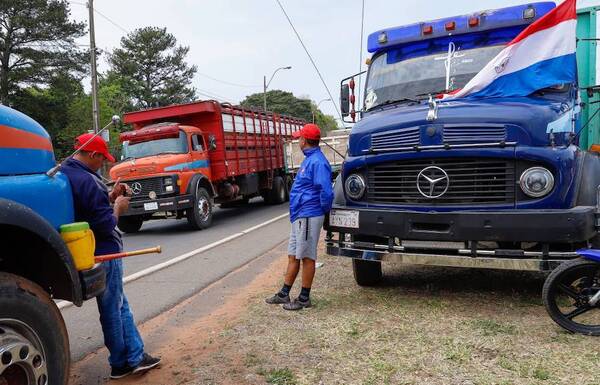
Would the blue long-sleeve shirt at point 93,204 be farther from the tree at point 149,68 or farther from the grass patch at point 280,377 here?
the tree at point 149,68

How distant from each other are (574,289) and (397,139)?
183 centimetres

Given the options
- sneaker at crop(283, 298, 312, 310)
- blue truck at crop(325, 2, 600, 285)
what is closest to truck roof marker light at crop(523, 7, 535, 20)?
blue truck at crop(325, 2, 600, 285)

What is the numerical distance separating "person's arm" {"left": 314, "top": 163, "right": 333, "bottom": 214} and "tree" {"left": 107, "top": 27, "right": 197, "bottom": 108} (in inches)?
2037

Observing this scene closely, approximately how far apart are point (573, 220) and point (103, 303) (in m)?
3.44

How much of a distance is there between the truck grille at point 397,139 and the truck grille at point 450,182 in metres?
0.16

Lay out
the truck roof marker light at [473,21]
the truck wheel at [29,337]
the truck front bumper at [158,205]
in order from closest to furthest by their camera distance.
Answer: the truck wheel at [29,337], the truck roof marker light at [473,21], the truck front bumper at [158,205]

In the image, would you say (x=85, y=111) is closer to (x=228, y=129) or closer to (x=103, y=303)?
(x=228, y=129)

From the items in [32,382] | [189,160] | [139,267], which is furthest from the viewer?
[189,160]

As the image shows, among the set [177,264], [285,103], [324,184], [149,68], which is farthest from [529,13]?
[285,103]

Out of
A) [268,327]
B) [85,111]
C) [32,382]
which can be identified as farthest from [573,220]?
[85,111]

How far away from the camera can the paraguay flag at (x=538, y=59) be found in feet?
15.7

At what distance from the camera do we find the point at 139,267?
7938mm

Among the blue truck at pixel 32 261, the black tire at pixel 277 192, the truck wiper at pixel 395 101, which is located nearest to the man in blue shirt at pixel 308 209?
the truck wiper at pixel 395 101

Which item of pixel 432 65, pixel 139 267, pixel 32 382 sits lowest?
pixel 139 267
